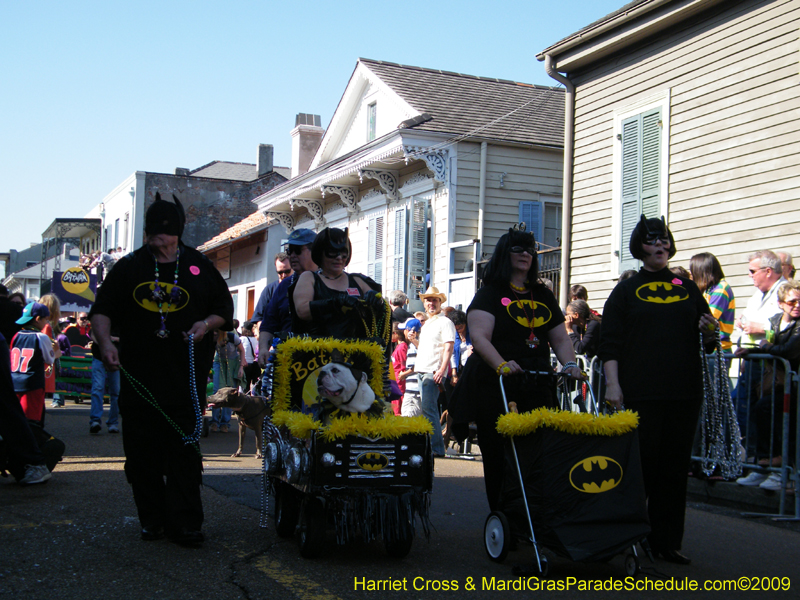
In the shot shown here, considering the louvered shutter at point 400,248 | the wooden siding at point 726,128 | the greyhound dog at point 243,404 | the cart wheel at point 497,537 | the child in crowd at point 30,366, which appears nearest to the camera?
the cart wheel at point 497,537

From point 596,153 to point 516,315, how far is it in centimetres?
1016

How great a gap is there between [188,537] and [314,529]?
2.67ft

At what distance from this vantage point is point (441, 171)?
1877 centimetres

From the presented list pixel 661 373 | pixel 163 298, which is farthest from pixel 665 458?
pixel 163 298

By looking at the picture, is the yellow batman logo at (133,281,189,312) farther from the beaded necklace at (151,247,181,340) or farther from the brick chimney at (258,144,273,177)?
the brick chimney at (258,144,273,177)

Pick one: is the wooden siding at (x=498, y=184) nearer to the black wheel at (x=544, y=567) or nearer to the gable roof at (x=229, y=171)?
the black wheel at (x=544, y=567)

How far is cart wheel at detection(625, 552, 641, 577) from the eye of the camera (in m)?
4.62

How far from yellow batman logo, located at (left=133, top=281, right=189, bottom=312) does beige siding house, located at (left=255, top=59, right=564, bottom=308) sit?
12610 mm

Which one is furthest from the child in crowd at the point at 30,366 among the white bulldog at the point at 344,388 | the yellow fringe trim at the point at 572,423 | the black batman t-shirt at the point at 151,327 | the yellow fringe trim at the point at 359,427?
the yellow fringe trim at the point at 572,423

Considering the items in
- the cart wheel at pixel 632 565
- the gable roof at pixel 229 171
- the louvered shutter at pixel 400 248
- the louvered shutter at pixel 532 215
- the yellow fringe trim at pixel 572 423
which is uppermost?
the gable roof at pixel 229 171

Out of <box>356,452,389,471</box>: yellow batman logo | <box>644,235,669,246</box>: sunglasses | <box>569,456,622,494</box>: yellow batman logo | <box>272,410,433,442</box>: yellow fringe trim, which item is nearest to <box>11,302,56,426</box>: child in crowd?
<box>272,410,433,442</box>: yellow fringe trim

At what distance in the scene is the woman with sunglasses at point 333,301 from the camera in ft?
18.0

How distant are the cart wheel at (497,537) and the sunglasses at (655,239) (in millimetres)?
1904

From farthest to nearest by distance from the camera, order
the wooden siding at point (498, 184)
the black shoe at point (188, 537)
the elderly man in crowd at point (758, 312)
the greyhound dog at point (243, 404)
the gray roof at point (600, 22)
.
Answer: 1. the wooden siding at point (498, 184)
2. the gray roof at point (600, 22)
3. the greyhound dog at point (243, 404)
4. the elderly man in crowd at point (758, 312)
5. the black shoe at point (188, 537)
